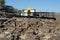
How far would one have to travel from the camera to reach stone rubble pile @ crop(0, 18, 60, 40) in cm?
2070

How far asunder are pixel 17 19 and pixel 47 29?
141 inches

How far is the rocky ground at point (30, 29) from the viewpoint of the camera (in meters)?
20.7

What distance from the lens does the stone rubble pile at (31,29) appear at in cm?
2070

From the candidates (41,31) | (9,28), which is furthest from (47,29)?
(9,28)

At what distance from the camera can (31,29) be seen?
21625mm

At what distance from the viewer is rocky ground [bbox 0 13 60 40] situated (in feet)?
67.9

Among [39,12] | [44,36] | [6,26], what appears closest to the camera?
[44,36]

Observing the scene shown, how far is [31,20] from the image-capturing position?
2306 centimetres

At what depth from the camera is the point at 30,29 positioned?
21609 millimetres

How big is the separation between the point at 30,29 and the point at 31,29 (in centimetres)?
10

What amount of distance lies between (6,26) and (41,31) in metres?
3.56

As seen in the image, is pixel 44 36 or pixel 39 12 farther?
pixel 39 12

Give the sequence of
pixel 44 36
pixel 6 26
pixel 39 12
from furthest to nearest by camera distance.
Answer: pixel 39 12, pixel 6 26, pixel 44 36

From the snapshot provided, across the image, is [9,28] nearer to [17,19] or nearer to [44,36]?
[17,19]
